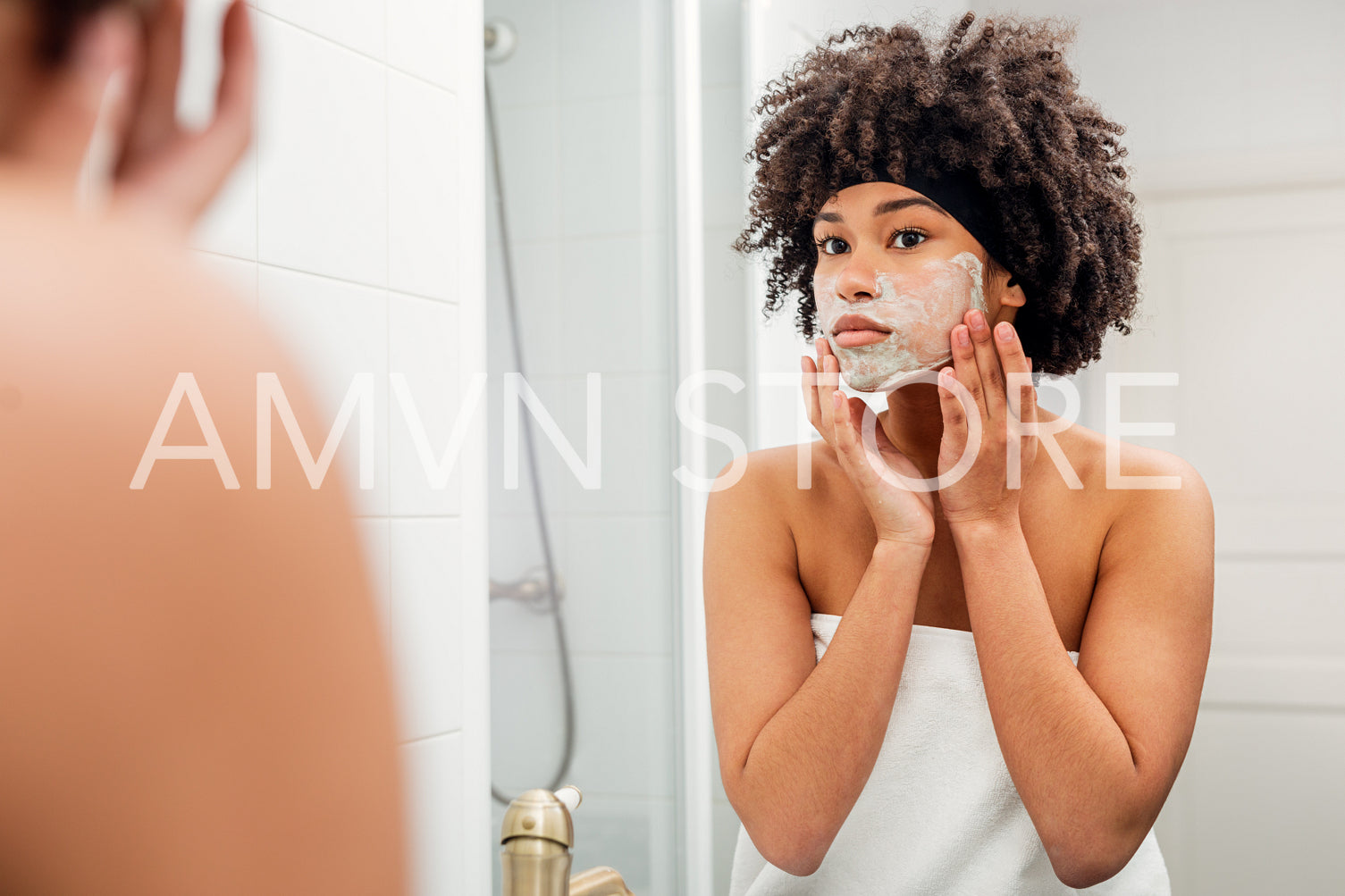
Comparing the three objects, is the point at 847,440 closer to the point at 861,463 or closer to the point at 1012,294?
the point at 861,463

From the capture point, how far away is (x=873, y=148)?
Answer: 71 cm

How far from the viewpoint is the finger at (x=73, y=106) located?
0.37 feet

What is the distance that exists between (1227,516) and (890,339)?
1.44 metres

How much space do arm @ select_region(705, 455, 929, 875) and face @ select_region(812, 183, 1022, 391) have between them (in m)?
0.14

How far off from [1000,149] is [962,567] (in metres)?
0.30

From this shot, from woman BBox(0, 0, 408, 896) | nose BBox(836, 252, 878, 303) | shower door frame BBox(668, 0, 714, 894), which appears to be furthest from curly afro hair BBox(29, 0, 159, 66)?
shower door frame BBox(668, 0, 714, 894)

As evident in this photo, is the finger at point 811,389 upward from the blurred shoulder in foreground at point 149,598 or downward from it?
upward

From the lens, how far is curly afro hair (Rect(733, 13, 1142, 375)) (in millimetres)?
709

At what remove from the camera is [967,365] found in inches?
27.7

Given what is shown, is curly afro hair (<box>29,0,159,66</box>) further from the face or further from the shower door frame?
the shower door frame

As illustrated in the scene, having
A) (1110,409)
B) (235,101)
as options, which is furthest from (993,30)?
(1110,409)

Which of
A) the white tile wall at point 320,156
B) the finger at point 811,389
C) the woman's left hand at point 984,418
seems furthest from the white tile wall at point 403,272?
the woman's left hand at point 984,418

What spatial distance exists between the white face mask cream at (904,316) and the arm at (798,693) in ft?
0.43

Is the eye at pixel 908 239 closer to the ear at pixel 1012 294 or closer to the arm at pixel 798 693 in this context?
the ear at pixel 1012 294
